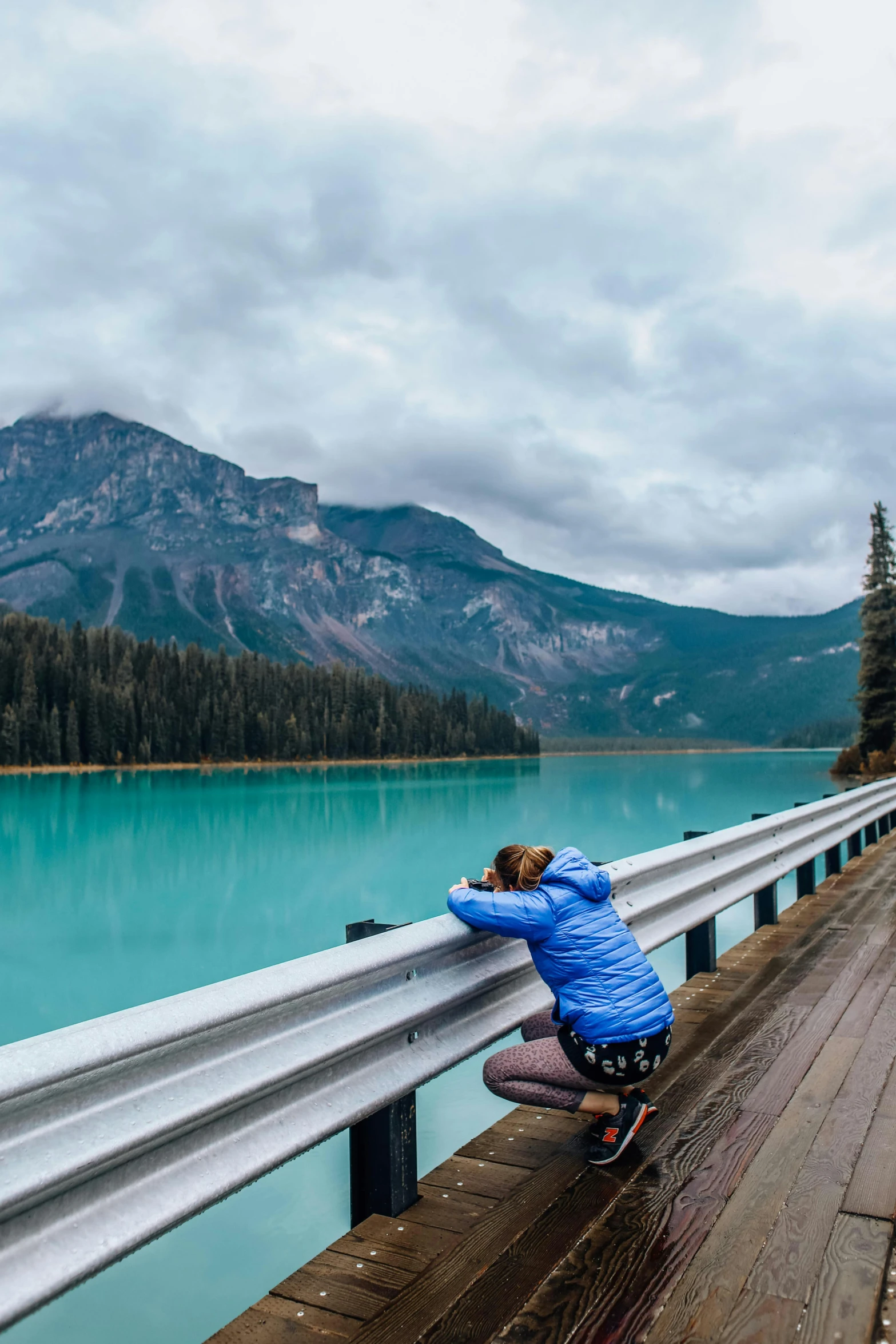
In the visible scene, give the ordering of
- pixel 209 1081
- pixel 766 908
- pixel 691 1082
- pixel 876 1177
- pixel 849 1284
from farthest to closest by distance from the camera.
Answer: pixel 766 908
pixel 691 1082
pixel 876 1177
pixel 849 1284
pixel 209 1081

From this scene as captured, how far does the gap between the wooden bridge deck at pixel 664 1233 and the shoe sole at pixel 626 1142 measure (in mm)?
40

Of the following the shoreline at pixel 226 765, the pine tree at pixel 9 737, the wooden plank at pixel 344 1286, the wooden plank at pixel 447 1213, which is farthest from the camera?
the shoreline at pixel 226 765

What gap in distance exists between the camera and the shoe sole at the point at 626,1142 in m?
3.28

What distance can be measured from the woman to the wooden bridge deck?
7.0 inches

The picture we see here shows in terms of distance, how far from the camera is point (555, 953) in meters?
3.44

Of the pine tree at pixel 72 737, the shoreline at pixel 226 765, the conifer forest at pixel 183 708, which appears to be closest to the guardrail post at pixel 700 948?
the shoreline at pixel 226 765

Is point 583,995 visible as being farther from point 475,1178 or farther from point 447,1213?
point 447,1213

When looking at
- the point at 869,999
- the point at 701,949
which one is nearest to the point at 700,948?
the point at 701,949

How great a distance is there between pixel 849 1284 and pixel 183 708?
116969 mm

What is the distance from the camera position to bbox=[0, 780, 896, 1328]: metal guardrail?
1.82 metres

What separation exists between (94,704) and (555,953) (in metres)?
107

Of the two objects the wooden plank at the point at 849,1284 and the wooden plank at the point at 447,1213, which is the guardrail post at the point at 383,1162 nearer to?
the wooden plank at the point at 447,1213

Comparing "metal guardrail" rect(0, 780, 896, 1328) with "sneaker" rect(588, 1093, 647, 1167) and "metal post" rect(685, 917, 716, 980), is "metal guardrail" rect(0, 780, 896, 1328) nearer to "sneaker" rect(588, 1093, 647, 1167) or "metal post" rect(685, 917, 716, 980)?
"sneaker" rect(588, 1093, 647, 1167)

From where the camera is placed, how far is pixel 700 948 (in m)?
6.47
